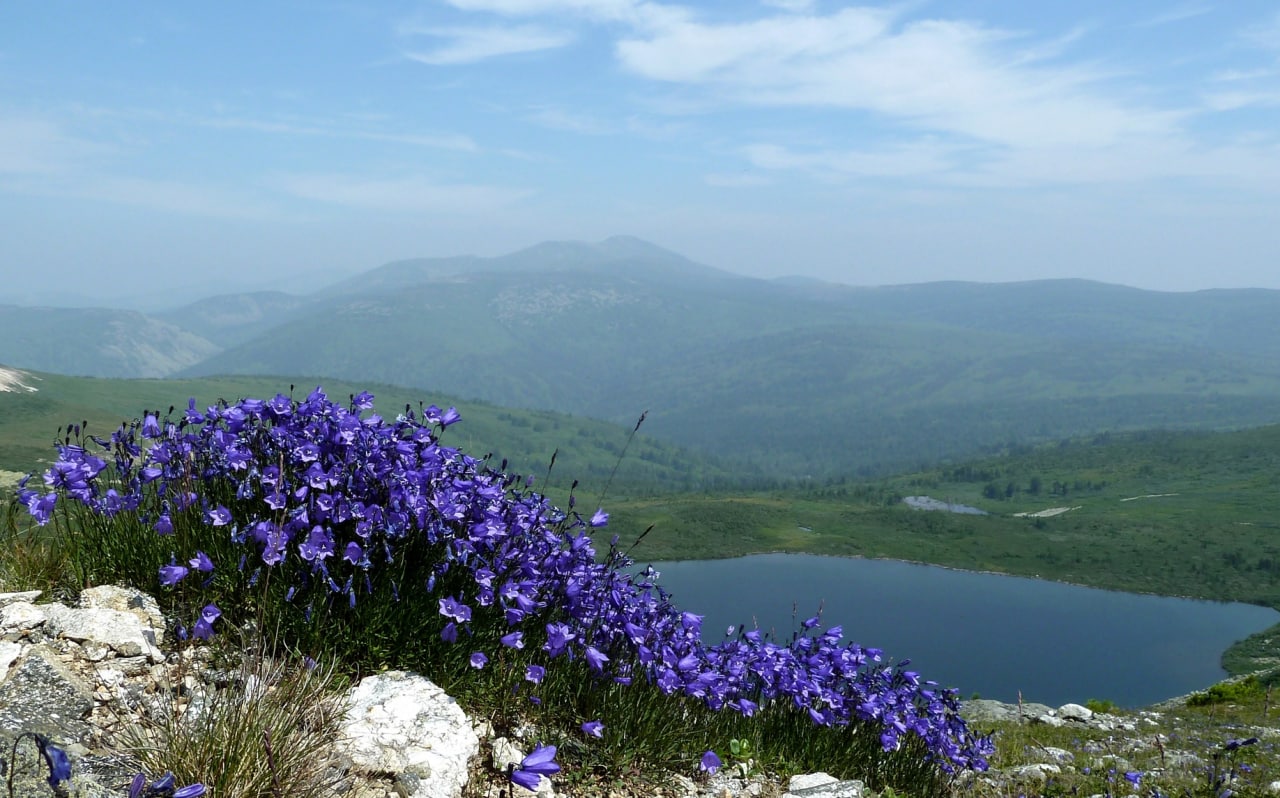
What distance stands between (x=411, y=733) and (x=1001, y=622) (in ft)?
592

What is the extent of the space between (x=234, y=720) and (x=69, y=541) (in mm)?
3323

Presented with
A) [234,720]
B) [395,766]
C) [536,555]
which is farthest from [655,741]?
[234,720]

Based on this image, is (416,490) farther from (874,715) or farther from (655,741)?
(874,715)

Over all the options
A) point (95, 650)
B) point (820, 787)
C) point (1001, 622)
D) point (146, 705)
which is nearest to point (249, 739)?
point (146, 705)

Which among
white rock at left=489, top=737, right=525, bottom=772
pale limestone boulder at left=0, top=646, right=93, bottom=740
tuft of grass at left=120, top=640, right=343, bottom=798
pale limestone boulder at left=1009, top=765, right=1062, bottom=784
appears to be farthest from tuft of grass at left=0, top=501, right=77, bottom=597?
pale limestone boulder at left=1009, top=765, right=1062, bottom=784

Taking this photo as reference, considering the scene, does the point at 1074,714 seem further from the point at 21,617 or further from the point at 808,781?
the point at 21,617

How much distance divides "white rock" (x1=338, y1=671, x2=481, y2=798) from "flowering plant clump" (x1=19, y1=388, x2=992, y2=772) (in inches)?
15.2

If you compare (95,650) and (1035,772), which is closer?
(95,650)

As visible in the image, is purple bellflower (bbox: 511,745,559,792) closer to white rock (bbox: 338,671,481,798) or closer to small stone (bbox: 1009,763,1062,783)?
white rock (bbox: 338,671,481,798)

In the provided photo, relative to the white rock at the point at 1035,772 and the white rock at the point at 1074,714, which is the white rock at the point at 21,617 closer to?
the white rock at the point at 1035,772

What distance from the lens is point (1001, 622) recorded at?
537 ft

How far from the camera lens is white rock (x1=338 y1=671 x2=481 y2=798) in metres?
4.63

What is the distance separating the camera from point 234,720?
3977 millimetres

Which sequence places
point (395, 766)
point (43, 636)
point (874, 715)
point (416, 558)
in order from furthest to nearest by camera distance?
1. point (874, 715)
2. point (416, 558)
3. point (43, 636)
4. point (395, 766)
